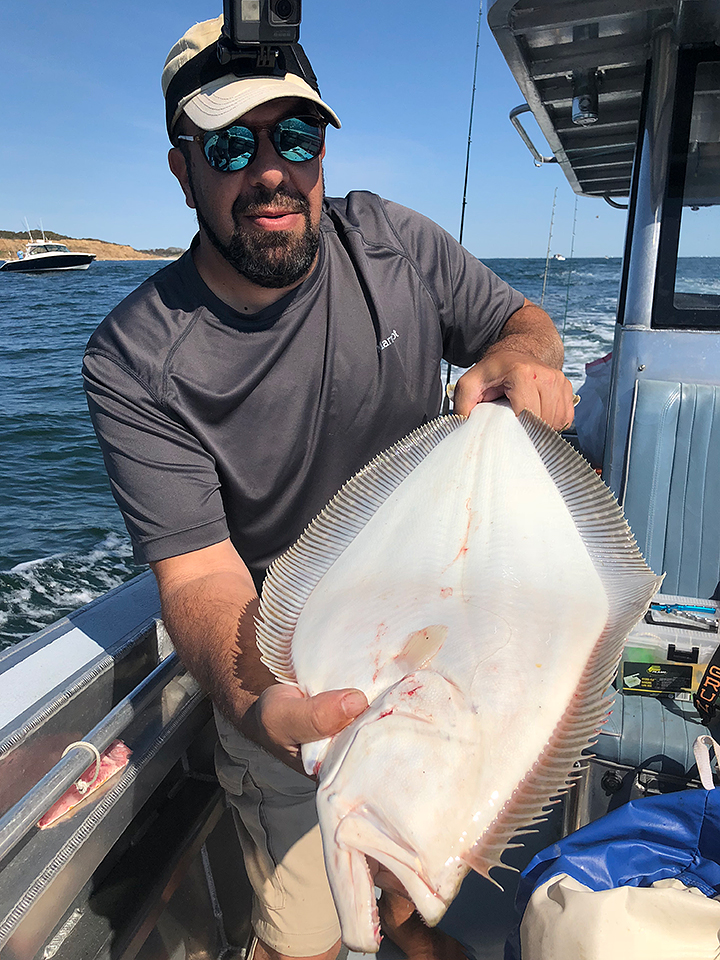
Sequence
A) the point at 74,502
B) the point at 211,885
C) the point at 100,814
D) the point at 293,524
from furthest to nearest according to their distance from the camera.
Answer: the point at 74,502 → the point at 211,885 → the point at 293,524 → the point at 100,814

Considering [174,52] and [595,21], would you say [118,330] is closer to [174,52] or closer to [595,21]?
[174,52]

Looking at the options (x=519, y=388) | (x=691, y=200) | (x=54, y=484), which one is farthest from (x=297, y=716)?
(x=54, y=484)

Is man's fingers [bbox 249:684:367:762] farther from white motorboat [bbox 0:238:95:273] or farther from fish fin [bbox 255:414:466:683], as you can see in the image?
white motorboat [bbox 0:238:95:273]

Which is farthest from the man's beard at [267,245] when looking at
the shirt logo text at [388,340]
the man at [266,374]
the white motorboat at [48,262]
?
the white motorboat at [48,262]

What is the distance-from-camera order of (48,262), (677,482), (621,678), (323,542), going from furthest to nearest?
(48,262), (677,482), (621,678), (323,542)

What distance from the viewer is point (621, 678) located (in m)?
2.03

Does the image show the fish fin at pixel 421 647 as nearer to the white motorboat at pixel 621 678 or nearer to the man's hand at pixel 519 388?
the man's hand at pixel 519 388

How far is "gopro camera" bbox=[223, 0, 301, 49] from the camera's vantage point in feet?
4.24

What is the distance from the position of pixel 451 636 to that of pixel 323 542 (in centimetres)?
33

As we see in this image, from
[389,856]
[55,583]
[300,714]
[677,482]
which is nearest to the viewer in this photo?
[389,856]

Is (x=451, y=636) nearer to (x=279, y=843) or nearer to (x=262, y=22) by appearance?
(x=279, y=843)

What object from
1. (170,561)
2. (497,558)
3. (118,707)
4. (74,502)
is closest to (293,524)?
(170,561)

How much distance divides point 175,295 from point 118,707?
38.7 inches

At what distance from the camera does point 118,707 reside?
1533 mm
